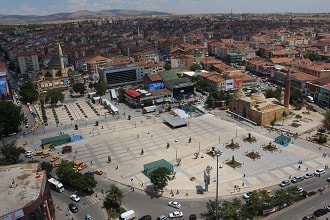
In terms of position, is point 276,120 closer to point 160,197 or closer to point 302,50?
point 160,197

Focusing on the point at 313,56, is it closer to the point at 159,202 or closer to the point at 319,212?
the point at 319,212

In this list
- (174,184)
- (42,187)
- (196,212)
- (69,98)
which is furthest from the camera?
(69,98)

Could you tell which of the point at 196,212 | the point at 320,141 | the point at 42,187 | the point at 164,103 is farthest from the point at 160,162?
the point at 164,103

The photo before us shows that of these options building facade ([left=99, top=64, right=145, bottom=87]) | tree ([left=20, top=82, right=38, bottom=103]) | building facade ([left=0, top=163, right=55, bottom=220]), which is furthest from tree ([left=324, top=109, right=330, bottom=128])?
tree ([left=20, top=82, right=38, bottom=103])

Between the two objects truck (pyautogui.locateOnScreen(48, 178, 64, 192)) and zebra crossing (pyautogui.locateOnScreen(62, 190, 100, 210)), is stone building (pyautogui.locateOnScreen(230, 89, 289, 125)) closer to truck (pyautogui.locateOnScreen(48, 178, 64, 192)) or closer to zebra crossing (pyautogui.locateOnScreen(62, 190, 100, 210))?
zebra crossing (pyautogui.locateOnScreen(62, 190, 100, 210))

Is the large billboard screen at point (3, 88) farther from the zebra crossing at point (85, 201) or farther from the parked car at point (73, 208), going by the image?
the parked car at point (73, 208)

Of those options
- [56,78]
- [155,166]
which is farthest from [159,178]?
[56,78]

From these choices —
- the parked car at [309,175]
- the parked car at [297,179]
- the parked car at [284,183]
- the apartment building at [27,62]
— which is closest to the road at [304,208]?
the parked car at [297,179]
